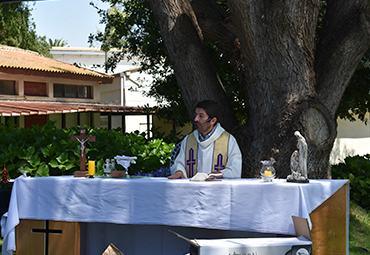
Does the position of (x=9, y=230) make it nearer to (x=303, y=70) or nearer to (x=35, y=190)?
(x=35, y=190)

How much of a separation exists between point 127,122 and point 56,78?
797 cm

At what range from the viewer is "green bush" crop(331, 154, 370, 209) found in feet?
25.3

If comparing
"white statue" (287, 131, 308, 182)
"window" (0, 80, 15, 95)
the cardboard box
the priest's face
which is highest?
"window" (0, 80, 15, 95)

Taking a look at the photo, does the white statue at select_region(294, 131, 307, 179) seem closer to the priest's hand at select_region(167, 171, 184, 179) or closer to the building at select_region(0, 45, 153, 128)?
the priest's hand at select_region(167, 171, 184, 179)

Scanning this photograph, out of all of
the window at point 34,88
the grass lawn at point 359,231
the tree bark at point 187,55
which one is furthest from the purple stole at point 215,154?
the window at point 34,88

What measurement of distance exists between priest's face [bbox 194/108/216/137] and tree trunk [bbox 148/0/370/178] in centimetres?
125

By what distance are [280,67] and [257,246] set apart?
111 inches

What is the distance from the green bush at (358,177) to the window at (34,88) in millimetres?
16211

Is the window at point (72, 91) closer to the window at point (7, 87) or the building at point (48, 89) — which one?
the building at point (48, 89)

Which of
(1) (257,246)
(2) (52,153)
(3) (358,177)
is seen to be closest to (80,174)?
(2) (52,153)

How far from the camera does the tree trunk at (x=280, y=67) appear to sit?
18.0ft

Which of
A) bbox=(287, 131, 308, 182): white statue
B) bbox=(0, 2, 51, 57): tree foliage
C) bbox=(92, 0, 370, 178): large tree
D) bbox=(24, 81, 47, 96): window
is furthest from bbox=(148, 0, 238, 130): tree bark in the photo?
bbox=(0, 2, 51, 57): tree foliage

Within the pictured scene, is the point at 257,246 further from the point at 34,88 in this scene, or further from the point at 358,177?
the point at 34,88

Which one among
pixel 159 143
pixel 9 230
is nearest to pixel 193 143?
pixel 9 230
